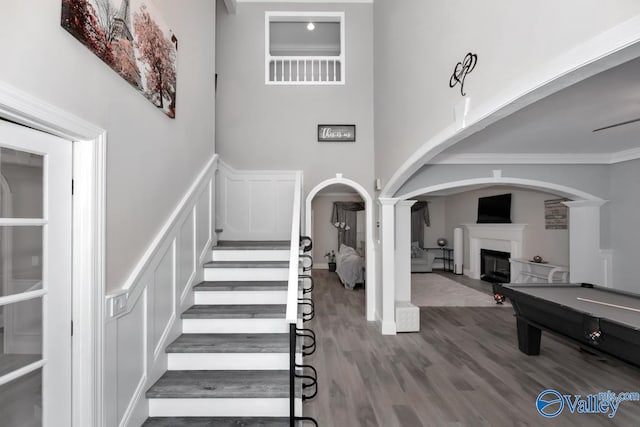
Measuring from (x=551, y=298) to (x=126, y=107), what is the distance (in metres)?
3.93

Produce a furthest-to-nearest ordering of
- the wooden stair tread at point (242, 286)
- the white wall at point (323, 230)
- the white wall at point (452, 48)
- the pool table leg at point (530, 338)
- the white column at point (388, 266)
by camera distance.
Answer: the white wall at point (323, 230) < the white column at point (388, 266) < the pool table leg at point (530, 338) < the wooden stair tread at point (242, 286) < the white wall at point (452, 48)

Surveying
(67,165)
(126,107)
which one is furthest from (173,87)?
(67,165)

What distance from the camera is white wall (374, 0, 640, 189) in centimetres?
120

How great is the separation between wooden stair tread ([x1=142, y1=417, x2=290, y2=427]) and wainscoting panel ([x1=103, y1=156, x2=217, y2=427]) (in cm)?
11

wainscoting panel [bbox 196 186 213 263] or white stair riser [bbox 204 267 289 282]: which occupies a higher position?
wainscoting panel [bbox 196 186 213 263]

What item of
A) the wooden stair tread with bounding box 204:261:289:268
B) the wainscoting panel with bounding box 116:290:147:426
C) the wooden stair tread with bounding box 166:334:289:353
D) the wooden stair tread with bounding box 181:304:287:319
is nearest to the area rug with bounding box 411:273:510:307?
the wooden stair tread with bounding box 204:261:289:268

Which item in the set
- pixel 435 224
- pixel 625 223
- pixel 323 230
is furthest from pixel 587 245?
pixel 323 230

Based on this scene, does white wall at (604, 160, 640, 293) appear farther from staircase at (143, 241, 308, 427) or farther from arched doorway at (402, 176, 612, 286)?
staircase at (143, 241, 308, 427)

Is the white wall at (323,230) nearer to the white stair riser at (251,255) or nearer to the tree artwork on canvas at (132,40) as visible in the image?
the white stair riser at (251,255)

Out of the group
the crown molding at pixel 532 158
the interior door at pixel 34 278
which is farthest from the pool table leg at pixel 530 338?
Answer: the interior door at pixel 34 278

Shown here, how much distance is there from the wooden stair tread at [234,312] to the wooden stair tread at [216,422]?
2.32ft

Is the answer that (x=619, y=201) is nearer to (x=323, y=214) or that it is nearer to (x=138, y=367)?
(x=138, y=367)

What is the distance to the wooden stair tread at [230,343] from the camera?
7.52 feet

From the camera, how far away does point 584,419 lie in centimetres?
248
